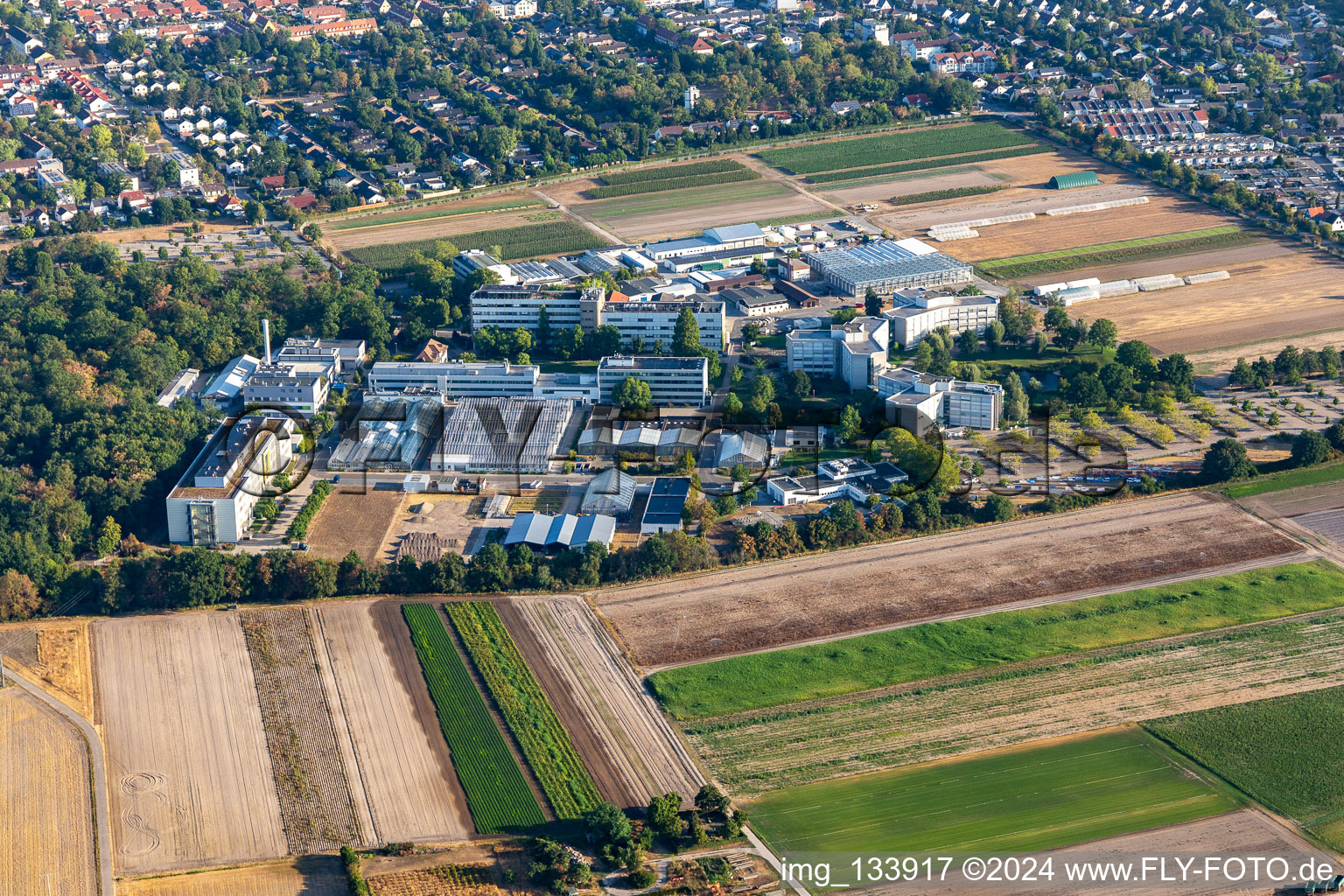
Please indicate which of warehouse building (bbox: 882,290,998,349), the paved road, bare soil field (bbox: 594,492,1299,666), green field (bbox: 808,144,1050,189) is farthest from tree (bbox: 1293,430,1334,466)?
the paved road

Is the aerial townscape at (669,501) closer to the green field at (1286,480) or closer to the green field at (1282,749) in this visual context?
the green field at (1282,749)

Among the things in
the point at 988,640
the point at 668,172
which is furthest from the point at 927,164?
the point at 988,640

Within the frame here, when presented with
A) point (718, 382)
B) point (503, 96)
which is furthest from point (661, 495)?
point (503, 96)

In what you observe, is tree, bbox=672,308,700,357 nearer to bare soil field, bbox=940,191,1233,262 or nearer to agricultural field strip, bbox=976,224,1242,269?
agricultural field strip, bbox=976,224,1242,269

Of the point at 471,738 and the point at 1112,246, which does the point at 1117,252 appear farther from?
the point at 471,738

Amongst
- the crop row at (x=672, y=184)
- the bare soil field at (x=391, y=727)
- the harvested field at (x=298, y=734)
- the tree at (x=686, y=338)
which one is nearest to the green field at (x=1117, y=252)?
the tree at (x=686, y=338)
